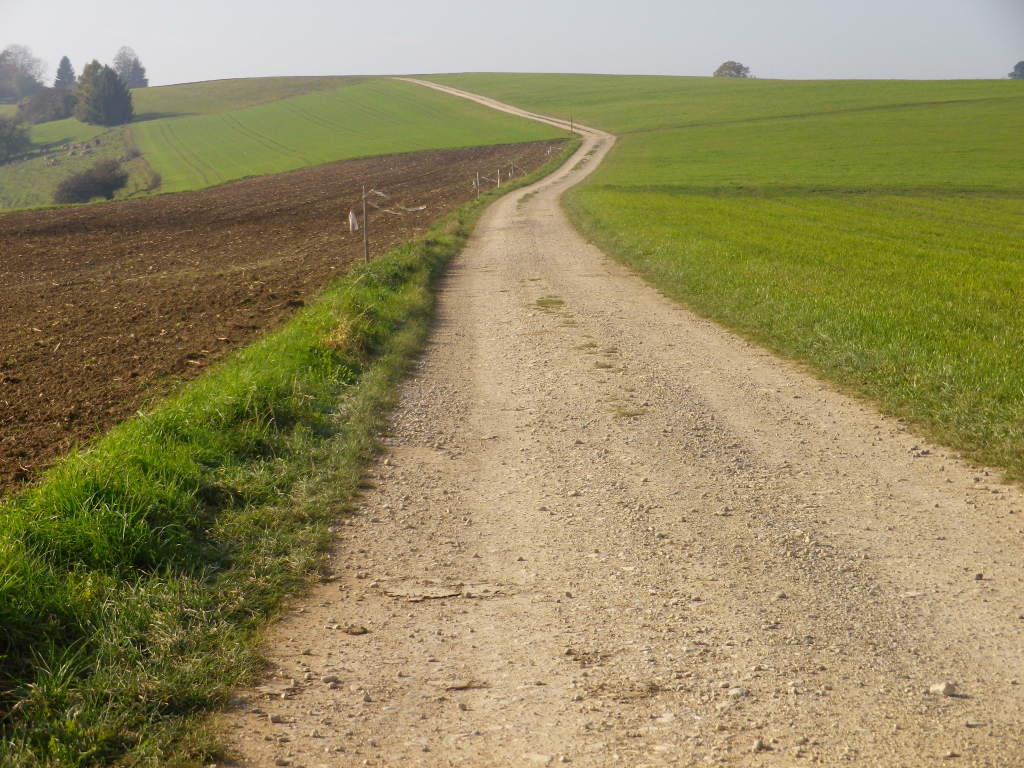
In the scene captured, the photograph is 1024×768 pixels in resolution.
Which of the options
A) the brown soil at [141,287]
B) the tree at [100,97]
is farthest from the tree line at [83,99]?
the brown soil at [141,287]

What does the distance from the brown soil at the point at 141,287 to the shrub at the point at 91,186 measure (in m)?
15.4

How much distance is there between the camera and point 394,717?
361cm

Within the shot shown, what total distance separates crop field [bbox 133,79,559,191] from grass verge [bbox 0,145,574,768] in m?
54.3

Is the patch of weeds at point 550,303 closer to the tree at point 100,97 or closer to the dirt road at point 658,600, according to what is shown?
the dirt road at point 658,600

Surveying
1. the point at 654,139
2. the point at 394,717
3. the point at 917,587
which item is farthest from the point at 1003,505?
the point at 654,139

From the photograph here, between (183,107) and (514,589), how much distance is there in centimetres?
13376

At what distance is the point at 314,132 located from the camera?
88.4 metres

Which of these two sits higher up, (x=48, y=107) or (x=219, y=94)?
(x=219, y=94)

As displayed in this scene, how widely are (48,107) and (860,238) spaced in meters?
132

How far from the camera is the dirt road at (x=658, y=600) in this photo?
3.45 m

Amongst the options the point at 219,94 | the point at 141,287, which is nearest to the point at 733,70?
the point at 219,94

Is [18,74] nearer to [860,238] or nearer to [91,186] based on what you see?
[91,186]

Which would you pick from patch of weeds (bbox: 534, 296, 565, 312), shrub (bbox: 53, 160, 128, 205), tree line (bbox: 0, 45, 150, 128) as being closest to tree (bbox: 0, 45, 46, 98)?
tree line (bbox: 0, 45, 150, 128)

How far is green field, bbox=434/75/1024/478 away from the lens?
340 inches
